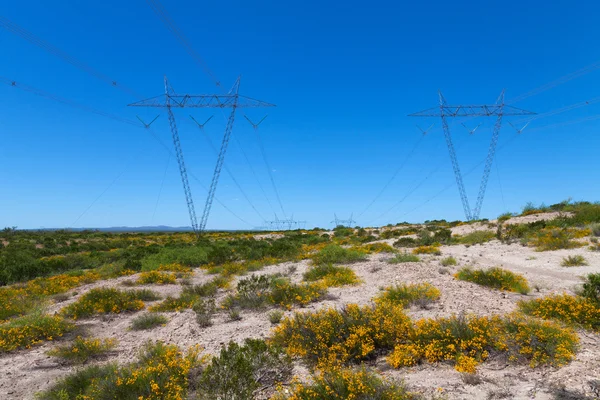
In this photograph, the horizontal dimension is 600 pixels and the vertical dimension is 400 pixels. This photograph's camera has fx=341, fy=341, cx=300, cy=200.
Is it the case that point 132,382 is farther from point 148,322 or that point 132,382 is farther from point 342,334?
point 148,322

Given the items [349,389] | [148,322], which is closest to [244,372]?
[349,389]

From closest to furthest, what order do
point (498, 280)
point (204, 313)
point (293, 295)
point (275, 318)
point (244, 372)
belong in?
point (244, 372), point (275, 318), point (204, 313), point (293, 295), point (498, 280)

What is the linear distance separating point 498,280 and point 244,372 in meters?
10.4

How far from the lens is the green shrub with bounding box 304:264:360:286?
14.1 meters

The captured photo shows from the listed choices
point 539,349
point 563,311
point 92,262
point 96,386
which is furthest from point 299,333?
point 92,262

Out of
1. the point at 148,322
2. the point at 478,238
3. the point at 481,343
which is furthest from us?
the point at 478,238

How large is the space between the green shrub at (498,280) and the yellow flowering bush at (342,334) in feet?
18.7

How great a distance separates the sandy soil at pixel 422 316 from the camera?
582 cm

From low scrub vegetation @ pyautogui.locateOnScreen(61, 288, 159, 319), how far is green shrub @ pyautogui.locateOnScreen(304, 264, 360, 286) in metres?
7.23

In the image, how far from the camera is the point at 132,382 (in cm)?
602

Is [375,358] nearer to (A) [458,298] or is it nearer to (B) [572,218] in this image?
(A) [458,298]

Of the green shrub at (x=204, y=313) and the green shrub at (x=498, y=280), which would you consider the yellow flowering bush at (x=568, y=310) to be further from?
the green shrub at (x=204, y=313)

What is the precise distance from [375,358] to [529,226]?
25.7 metres

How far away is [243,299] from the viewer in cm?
1220
